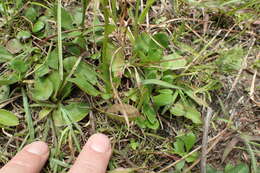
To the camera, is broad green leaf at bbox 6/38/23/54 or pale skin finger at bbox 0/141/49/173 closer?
pale skin finger at bbox 0/141/49/173

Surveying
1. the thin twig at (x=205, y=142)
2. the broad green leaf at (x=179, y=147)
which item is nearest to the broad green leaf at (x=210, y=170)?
the thin twig at (x=205, y=142)

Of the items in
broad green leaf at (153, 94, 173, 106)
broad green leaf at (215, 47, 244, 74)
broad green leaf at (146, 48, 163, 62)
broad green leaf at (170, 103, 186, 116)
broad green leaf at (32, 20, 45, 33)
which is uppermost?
broad green leaf at (32, 20, 45, 33)

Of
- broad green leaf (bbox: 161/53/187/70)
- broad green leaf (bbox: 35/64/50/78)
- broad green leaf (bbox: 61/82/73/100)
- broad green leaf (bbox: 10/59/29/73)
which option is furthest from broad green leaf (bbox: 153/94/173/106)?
broad green leaf (bbox: 10/59/29/73)

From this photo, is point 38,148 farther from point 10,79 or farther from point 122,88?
point 122,88

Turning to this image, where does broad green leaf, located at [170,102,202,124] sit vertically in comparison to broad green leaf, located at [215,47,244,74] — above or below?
below

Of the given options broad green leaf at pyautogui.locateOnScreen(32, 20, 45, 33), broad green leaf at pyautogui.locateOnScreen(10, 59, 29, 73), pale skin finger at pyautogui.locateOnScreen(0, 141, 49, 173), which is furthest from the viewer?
broad green leaf at pyautogui.locateOnScreen(32, 20, 45, 33)

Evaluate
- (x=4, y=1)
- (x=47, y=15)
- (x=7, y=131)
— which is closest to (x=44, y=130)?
(x=7, y=131)

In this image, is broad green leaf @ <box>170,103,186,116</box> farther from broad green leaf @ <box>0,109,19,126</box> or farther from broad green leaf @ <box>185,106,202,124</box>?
broad green leaf @ <box>0,109,19,126</box>

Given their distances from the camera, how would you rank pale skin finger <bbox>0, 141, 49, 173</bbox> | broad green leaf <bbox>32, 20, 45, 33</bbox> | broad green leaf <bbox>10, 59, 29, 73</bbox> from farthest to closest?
broad green leaf <bbox>32, 20, 45, 33</bbox> → broad green leaf <bbox>10, 59, 29, 73</bbox> → pale skin finger <bbox>0, 141, 49, 173</bbox>
